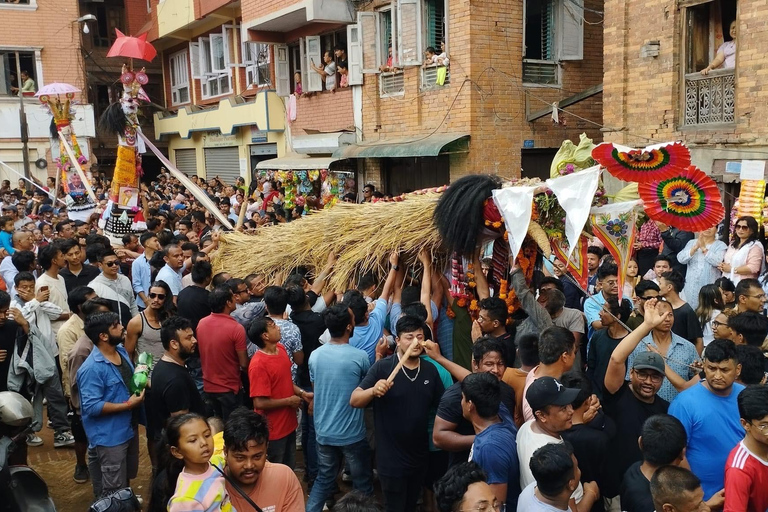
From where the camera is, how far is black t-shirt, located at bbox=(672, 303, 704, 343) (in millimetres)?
5336

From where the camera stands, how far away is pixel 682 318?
538cm

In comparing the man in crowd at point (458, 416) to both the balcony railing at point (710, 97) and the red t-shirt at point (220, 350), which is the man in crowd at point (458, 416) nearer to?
the red t-shirt at point (220, 350)

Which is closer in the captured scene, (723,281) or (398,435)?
(398,435)

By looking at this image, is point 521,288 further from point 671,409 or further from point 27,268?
point 27,268

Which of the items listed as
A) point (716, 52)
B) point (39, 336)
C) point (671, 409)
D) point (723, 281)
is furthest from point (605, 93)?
point (39, 336)

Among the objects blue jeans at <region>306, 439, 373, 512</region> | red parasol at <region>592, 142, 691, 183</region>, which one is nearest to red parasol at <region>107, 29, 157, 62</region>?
blue jeans at <region>306, 439, 373, 512</region>

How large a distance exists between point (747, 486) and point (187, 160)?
77.2ft

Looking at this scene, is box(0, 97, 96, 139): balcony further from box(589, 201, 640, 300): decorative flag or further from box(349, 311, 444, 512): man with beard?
box(349, 311, 444, 512): man with beard

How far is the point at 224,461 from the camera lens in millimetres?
3393

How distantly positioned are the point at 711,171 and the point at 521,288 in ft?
19.2

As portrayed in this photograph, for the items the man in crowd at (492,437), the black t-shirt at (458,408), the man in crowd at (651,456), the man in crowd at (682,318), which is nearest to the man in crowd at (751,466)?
the man in crowd at (651,456)

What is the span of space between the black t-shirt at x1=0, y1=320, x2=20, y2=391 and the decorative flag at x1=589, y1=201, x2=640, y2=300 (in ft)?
14.5

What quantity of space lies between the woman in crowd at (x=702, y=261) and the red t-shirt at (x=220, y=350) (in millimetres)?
4944

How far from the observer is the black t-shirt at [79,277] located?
23.6 feet
